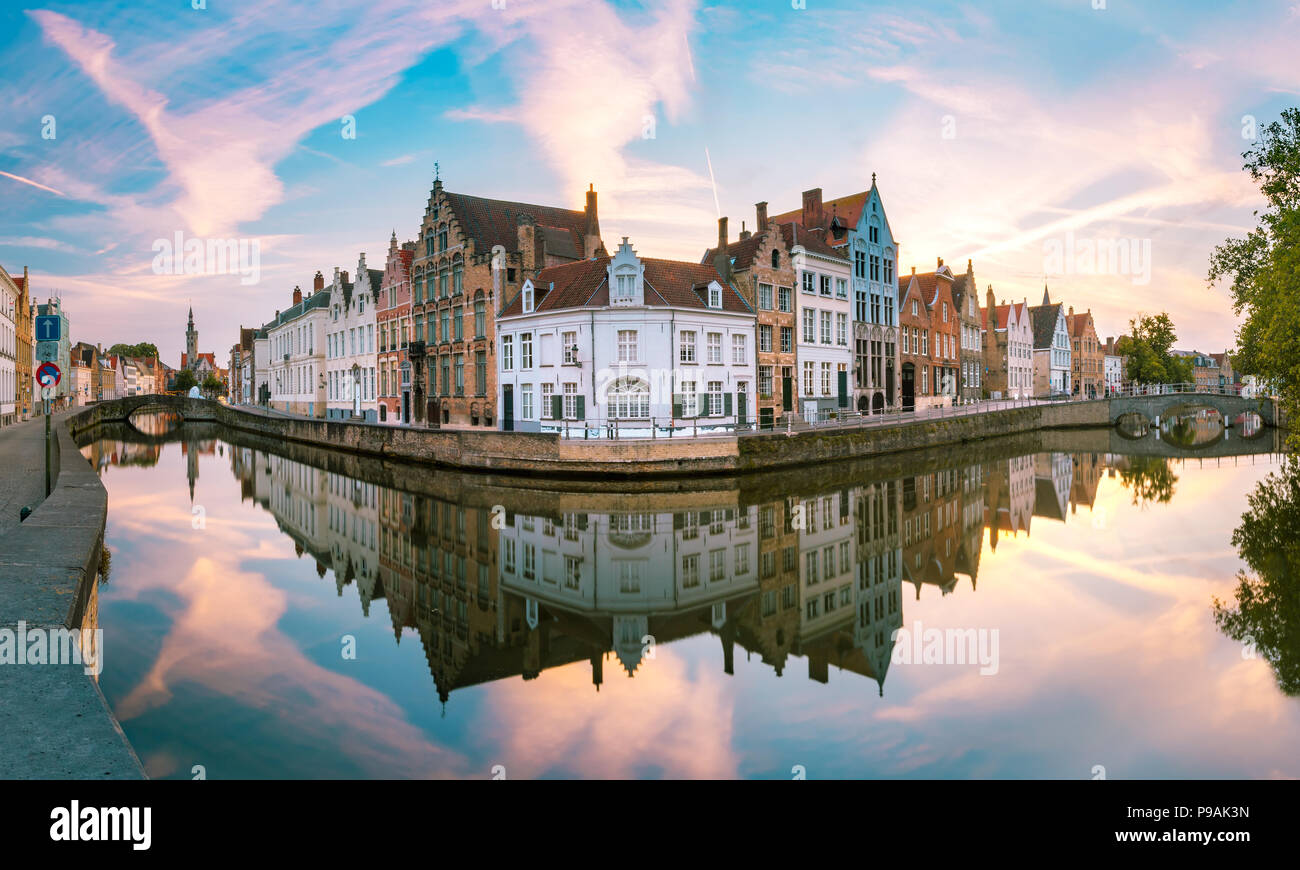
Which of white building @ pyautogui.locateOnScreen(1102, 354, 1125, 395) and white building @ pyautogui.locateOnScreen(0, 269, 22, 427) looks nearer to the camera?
white building @ pyautogui.locateOnScreen(0, 269, 22, 427)

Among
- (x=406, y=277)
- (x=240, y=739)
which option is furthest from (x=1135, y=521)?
(x=406, y=277)

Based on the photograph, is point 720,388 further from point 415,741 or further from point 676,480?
point 415,741

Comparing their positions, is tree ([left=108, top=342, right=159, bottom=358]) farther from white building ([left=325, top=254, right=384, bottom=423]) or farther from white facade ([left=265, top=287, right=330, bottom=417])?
white building ([left=325, top=254, right=384, bottom=423])

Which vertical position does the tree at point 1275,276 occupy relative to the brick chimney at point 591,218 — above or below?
below

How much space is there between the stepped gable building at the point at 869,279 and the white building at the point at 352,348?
26.9m

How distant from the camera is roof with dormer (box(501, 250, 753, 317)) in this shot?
3062cm

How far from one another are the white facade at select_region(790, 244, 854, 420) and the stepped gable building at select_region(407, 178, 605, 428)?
35.8ft

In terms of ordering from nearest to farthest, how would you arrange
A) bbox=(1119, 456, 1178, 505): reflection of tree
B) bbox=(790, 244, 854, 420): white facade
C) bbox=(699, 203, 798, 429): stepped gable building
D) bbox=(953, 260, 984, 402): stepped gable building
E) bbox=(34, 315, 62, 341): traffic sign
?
1. bbox=(34, 315, 62, 341): traffic sign
2. bbox=(1119, 456, 1178, 505): reflection of tree
3. bbox=(699, 203, 798, 429): stepped gable building
4. bbox=(790, 244, 854, 420): white facade
5. bbox=(953, 260, 984, 402): stepped gable building

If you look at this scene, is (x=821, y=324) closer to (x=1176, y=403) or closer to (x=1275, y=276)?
(x=1275, y=276)

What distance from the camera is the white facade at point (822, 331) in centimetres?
3831

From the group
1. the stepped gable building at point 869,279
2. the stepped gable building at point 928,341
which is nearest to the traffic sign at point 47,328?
the stepped gable building at point 869,279

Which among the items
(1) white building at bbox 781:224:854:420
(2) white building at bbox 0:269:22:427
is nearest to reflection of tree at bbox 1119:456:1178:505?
(1) white building at bbox 781:224:854:420

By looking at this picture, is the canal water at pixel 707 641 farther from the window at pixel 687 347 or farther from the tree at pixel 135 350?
the tree at pixel 135 350
